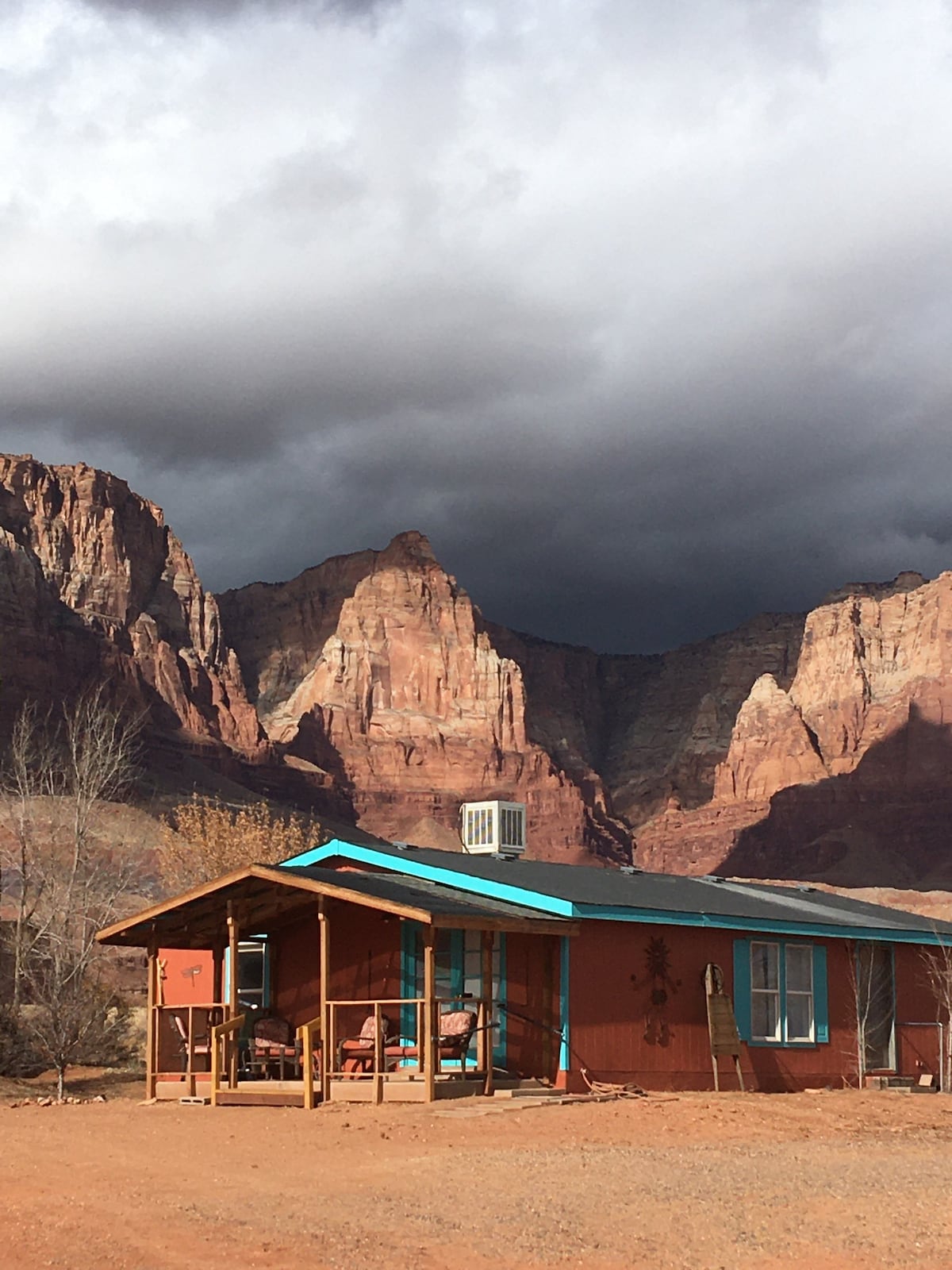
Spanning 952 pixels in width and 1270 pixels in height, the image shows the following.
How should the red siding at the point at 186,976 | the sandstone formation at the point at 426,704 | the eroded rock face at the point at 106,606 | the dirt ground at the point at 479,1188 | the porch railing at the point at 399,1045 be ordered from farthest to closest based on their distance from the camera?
1. the sandstone formation at the point at 426,704
2. the eroded rock face at the point at 106,606
3. the red siding at the point at 186,976
4. the porch railing at the point at 399,1045
5. the dirt ground at the point at 479,1188

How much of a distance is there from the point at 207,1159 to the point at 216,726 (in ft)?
463

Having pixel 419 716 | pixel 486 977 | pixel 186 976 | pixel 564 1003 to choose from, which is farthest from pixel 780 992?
pixel 419 716

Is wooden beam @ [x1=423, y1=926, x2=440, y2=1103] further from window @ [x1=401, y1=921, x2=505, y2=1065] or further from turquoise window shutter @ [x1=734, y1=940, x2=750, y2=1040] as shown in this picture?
turquoise window shutter @ [x1=734, y1=940, x2=750, y2=1040]

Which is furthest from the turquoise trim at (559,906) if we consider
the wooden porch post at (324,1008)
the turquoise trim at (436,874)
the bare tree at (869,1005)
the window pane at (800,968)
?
the wooden porch post at (324,1008)

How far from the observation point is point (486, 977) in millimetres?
20562

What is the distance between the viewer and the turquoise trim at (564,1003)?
21641 mm

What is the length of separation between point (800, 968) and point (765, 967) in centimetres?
84

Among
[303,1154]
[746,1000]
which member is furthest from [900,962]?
[303,1154]

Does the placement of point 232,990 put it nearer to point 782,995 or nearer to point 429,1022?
point 429,1022

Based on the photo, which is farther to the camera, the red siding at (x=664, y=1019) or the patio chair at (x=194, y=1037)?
the patio chair at (x=194, y=1037)

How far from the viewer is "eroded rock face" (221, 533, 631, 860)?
560ft

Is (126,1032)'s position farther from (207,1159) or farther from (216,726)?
(216,726)

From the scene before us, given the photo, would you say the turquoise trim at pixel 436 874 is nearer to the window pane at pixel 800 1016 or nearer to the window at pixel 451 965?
the window at pixel 451 965

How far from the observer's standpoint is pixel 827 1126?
18219 mm
